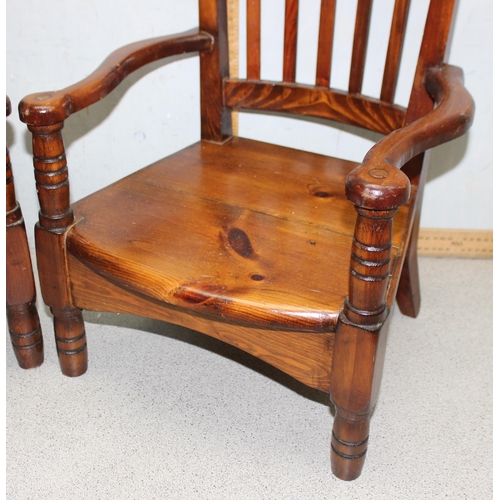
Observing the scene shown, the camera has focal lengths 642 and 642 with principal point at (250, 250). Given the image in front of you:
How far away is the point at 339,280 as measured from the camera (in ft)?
2.93

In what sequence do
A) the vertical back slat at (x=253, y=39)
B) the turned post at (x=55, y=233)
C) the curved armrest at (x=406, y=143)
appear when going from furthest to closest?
the vertical back slat at (x=253, y=39)
the turned post at (x=55, y=233)
the curved armrest at (x=406, y=143)

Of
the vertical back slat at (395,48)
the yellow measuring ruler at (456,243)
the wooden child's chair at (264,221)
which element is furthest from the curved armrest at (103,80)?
the yellow measuring ruler at (456,243)

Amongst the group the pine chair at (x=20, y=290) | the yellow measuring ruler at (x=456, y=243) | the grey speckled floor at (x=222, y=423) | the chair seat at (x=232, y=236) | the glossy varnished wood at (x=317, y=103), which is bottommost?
the grey speckled floor at (x=222, y=423)

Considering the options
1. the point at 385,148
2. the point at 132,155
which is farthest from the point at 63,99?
the point at 132,155

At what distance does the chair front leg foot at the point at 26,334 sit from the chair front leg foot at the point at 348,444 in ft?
1.91

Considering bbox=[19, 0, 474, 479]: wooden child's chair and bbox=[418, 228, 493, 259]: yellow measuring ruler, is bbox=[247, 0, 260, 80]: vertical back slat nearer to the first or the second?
bbox=[19, 0, 474, 479]: wooden child's chair

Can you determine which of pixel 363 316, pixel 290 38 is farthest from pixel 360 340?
pixel 290 38

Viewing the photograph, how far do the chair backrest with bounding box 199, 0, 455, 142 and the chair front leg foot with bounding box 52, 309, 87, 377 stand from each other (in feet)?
1.46

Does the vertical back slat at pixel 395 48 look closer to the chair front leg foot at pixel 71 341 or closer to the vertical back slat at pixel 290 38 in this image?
the vertical back slat at pixel 290 38

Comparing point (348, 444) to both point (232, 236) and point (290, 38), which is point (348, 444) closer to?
point (232, 236)

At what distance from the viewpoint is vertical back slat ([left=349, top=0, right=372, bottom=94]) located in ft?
3.64

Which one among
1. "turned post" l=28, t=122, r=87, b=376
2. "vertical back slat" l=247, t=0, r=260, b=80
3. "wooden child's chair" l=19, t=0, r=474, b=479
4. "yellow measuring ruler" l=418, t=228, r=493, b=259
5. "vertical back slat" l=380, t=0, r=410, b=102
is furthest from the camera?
"yellow measuring ruler" l=418, t=228, r=493, b=259

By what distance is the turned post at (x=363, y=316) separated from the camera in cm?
73

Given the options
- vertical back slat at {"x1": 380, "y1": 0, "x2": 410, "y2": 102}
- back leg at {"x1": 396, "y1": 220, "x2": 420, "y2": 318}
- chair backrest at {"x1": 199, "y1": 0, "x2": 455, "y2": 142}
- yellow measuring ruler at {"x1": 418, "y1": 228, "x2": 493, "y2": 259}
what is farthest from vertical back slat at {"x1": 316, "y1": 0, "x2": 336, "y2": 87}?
yellow measuring ruler at {"x1": 418, "y1": 228, "x2": 493, "y2": 259}
